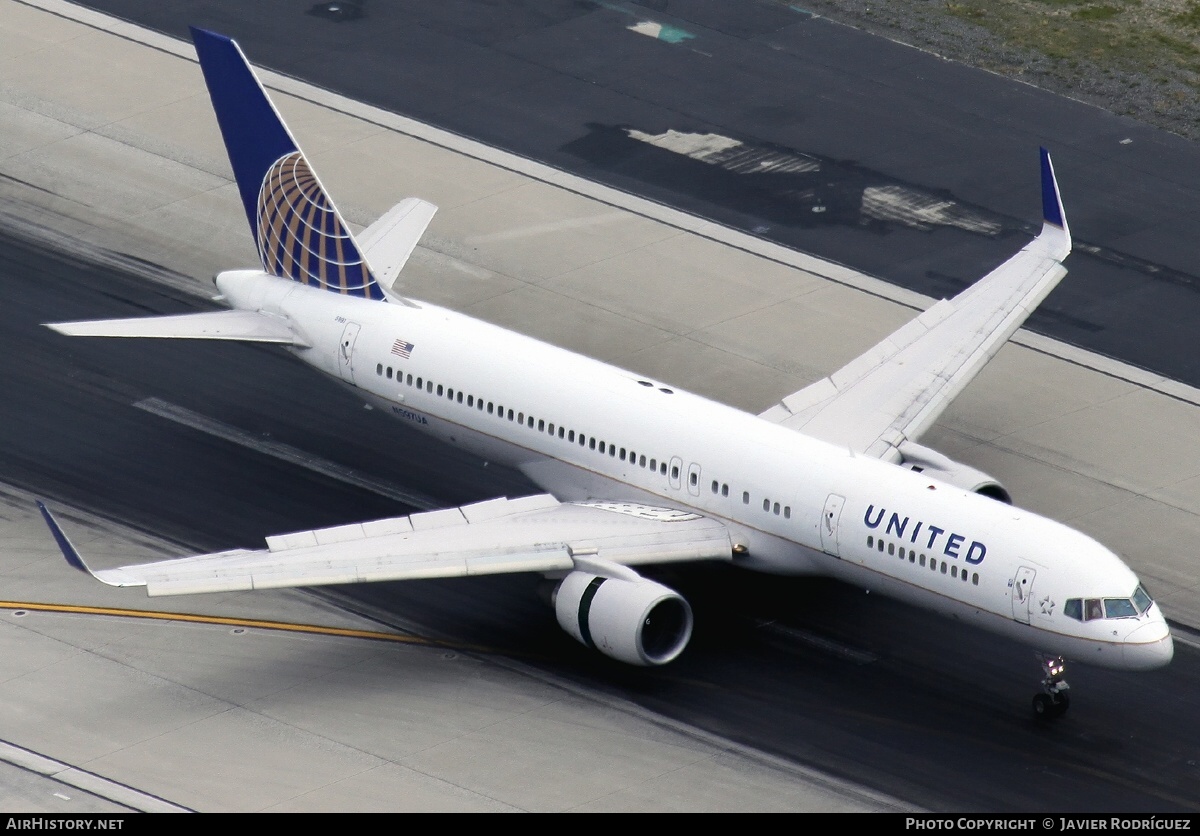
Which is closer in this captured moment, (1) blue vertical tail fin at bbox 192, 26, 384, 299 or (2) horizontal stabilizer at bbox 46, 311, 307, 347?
(2) horizontal stabilizer at bbox 46, 311, 307, 347

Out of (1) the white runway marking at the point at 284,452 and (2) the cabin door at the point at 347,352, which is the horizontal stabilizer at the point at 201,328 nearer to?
(2) the cabin door at the point at 347,352

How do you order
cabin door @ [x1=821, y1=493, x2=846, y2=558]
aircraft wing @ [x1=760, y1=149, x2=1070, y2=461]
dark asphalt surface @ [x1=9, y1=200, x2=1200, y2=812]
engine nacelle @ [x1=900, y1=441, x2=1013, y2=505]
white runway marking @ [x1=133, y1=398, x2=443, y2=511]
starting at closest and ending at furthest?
1. dark asphalt surface @ [x1=9, y1=200, x2=1200, y2=812]
2. cabin door @ [x1=821, y1=493, x2=846, y2=558]
3. engine nacelle @ [x1=900, y1=441, x2=1013, y2=505]
4. aircraft wing @ [x1=760, y1=149, x2=1070, y2=461]
5. white runway marking @ [x1=133, y1=398, x2=443, y2=511]

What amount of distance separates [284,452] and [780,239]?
1911cm

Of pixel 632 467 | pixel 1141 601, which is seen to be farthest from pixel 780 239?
pixel 1141 601

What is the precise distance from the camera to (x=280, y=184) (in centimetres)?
5444

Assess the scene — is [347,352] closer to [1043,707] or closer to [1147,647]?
[1043,707]

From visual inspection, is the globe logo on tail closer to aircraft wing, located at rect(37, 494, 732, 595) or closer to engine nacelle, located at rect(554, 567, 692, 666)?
aircraft wing, located at rect(37, 494, 732, 595)

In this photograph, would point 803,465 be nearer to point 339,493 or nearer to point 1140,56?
point 339,493

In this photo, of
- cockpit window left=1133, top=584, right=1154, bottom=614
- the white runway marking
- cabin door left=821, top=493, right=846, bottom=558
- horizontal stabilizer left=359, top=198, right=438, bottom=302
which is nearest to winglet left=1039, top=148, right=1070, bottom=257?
cabin door left=821, top=493, right=846, bottom=558

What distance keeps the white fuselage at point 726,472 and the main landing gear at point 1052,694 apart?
0.94 m

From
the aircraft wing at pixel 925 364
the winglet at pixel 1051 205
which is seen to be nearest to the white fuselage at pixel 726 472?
the aircraft wing at pixel 925 364

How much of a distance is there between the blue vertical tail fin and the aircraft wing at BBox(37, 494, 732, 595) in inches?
345

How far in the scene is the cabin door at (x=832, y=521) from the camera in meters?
46.8

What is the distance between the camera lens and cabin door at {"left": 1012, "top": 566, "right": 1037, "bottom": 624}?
4441 cm
